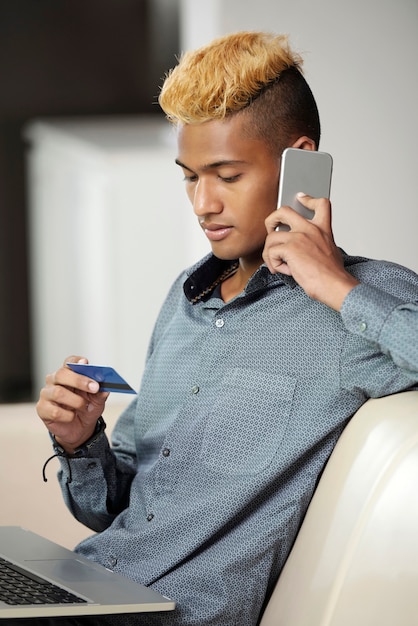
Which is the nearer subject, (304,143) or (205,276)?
(304,143)

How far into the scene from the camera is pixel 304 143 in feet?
5.20

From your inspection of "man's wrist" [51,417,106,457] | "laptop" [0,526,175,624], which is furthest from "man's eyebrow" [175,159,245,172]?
"laptop" [0,526,175,624]

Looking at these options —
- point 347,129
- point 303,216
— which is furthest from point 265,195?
point 347,129

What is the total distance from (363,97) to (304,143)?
148 centimetres

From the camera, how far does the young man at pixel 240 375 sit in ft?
4.63

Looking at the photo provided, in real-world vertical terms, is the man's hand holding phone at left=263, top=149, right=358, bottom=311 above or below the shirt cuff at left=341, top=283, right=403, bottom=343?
above

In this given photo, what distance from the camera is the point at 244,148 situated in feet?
5.01

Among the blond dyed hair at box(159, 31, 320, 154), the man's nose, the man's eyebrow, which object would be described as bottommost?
the man's nose

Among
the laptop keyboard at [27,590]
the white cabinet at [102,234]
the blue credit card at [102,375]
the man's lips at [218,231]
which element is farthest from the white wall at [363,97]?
the white cabinet at [102,234]

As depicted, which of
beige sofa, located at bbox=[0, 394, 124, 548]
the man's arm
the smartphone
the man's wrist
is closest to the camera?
the man's arm

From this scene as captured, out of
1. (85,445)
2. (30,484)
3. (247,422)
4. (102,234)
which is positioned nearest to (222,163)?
(247,422)

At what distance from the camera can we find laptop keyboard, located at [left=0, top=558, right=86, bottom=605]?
125cm

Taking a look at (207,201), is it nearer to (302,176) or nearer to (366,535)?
(302,176)

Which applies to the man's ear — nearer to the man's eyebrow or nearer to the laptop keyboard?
the man's eyebrow
